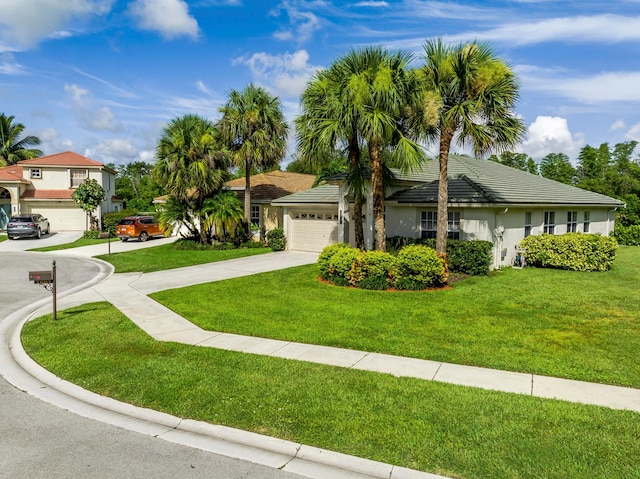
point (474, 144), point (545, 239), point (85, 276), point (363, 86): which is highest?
point (363, 86)

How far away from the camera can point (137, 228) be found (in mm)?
28812

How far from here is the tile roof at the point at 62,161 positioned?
3534cm

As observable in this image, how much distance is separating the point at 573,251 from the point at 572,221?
5.54m

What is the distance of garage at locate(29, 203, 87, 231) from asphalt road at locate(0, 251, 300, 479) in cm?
3294

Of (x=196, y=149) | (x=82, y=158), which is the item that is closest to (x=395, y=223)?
(x=196, y=149)

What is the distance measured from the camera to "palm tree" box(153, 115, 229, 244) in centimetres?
2277

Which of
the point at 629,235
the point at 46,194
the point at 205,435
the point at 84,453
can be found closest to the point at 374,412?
the point at 205,435

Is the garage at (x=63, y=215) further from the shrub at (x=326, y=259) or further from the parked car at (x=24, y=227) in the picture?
the shrub at (x=326, y=259)

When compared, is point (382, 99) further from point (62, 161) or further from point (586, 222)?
point (62, 161)

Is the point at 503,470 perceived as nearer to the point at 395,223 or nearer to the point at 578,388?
the point at 578,388

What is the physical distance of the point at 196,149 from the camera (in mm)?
23000

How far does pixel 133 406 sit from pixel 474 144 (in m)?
12.1

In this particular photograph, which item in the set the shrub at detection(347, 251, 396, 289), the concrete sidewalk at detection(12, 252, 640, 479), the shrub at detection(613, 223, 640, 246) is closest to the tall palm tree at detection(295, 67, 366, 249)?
the shrub at detection(347, 251, 396, 289)

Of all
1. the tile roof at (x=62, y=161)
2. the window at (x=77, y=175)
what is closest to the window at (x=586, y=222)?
the tile roof at (x=62, y=161)
